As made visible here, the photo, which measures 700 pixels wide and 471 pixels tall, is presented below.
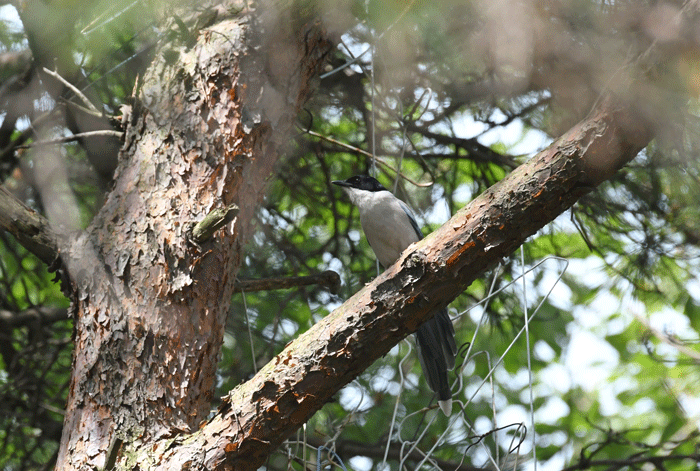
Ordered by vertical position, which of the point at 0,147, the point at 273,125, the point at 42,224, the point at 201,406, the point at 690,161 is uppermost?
the point at 0,147

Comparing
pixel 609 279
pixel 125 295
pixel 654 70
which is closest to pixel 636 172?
pixel 609 279

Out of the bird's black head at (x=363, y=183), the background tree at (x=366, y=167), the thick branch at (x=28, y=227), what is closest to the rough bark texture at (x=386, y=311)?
the background tree at (x=366, y=167)

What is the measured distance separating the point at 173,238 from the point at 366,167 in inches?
87.4

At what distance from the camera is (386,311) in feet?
5.92

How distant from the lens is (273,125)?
2697mm

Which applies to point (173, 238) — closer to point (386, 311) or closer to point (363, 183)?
point (386, 311)

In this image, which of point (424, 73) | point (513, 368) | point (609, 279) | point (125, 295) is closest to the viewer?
point (125, 295)

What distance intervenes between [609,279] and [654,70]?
2679 mm

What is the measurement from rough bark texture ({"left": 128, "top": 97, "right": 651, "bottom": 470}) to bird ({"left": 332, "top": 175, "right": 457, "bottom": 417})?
98cm

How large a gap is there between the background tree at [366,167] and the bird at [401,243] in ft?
0.44

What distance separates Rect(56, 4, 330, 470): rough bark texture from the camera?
2102 millimetres

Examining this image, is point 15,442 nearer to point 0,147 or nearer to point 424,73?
point 0,147

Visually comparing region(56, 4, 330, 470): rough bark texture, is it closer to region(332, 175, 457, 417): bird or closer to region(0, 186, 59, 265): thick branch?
region(0, 186, 59, 265): thick branch

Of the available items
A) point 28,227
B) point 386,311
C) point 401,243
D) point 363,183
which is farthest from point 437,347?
point 28,227
